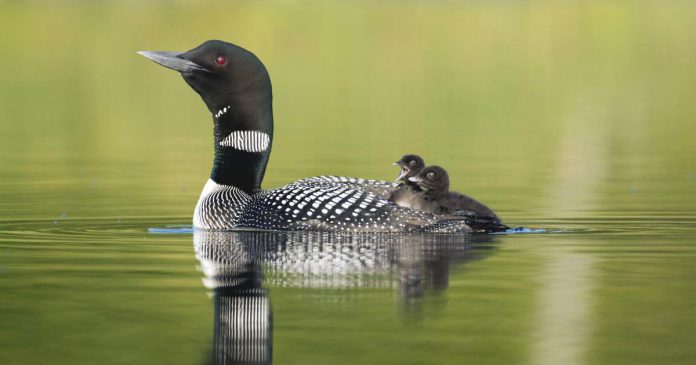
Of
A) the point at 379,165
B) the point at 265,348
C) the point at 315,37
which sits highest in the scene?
the point at 315,37

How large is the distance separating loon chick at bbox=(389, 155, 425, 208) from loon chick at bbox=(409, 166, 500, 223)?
0.08m

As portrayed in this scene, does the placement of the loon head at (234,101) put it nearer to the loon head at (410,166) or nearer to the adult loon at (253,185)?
the adult loon at (253,185)

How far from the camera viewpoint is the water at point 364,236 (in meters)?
6.16

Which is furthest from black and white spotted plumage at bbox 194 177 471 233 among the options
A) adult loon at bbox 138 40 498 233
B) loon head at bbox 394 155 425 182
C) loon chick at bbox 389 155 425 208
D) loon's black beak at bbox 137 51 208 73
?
loon's black beak at bbox 137 51 208 73

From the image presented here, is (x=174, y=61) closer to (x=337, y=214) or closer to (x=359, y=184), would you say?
(x=359, y=184)

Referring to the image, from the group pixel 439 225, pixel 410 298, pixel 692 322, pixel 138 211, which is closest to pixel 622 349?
pixel 692 322

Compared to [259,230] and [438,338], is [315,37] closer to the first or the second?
[259,230]

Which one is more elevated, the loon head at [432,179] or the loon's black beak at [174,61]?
the loon's black beak at [174,61]

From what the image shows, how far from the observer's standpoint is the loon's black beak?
9648 millimetres

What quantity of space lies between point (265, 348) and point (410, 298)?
1175 mm

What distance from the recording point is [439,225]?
920cm

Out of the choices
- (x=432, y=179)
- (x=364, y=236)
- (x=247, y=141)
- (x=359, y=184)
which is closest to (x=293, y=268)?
(x=364, y=236)

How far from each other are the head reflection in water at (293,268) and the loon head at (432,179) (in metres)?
0.43

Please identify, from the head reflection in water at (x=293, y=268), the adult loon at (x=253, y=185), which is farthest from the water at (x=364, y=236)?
the adult loon at (x=253, y=185)
